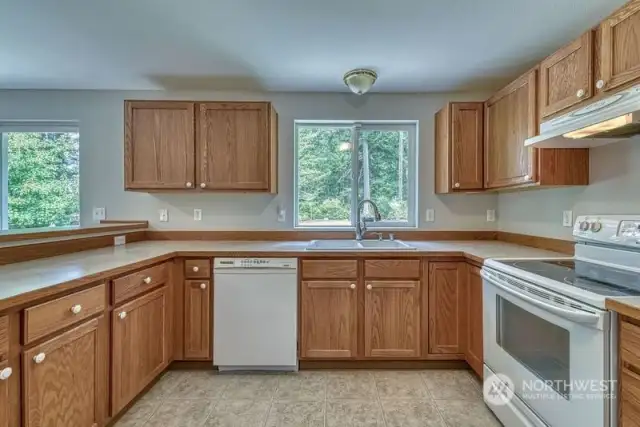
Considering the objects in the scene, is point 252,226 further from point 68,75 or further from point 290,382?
point 68,75

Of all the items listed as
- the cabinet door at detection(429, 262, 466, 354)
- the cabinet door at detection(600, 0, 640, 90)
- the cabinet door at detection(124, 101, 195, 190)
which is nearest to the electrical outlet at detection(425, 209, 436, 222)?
the cabinet door at detection(429, 262, 466, 354)

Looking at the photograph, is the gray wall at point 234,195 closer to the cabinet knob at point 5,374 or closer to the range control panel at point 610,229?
the range control panel at point 610,229

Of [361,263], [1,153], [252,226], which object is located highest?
[1,153]

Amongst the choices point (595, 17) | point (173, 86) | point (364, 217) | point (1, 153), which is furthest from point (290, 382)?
point (1, 153)

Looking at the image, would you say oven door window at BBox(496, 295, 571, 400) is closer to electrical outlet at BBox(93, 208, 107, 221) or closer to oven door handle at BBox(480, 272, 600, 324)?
oven door handle at BBox(480, 272, 600, 324)

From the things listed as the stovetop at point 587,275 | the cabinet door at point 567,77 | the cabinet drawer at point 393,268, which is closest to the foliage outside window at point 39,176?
the cabinet drawer at point 393,268

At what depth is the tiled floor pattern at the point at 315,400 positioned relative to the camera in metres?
1.84

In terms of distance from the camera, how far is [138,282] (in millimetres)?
1909

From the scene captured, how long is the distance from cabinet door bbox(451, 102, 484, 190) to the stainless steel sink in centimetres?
68

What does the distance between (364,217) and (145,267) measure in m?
1.76

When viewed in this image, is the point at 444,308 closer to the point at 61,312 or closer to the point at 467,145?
the point at 467,145

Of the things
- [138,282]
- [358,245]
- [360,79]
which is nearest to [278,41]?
[360,79]

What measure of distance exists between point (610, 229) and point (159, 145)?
2878 mm

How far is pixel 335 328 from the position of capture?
2.35 meters
